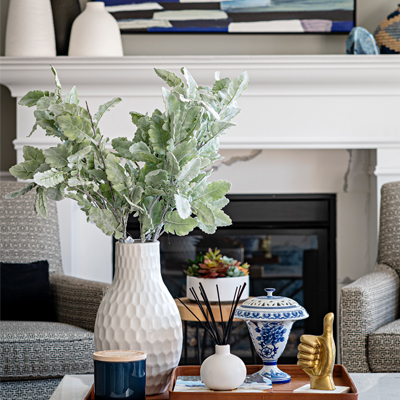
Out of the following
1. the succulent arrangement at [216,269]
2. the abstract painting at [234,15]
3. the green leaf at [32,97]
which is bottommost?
→ the succulent arrangement at [216,269]

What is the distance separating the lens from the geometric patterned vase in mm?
2367

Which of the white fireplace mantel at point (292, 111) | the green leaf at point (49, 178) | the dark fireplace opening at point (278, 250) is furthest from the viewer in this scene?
the dark fireplace opening at point (278, 250)

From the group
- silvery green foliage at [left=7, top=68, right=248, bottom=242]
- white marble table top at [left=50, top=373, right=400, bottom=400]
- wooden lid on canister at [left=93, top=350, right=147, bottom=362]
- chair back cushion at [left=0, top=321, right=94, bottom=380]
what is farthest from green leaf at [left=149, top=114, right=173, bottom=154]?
chair back cushion at [left=0, top=321, right=94, bottom=380]

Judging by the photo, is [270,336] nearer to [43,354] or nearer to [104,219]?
[104,219]

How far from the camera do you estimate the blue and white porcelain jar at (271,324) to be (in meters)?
0.96

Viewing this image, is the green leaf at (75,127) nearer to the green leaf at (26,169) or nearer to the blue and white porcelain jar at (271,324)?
the green leaf at (26,169)

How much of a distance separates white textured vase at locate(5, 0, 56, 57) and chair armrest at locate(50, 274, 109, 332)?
41.4 inches

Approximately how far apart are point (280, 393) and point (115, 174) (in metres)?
0.43

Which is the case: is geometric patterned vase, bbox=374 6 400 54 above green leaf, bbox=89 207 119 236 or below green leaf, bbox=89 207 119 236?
above

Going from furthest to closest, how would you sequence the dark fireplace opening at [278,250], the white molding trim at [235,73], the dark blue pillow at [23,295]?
the dark fireplace opening at [278,250], the white molding trim at [235,73], the dark blue pillow at [23,295]

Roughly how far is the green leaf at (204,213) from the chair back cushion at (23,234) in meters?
1.29

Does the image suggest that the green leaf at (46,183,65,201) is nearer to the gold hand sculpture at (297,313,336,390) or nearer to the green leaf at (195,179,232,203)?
the green leaf at (195,179,232,203)

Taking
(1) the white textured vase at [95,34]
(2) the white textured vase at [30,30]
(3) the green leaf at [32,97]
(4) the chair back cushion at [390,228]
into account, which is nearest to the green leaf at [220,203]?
(3) the green leaf at [32,97]

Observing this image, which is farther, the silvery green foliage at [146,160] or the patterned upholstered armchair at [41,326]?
Answer: the patterned upholstered armchair at [41,326]
